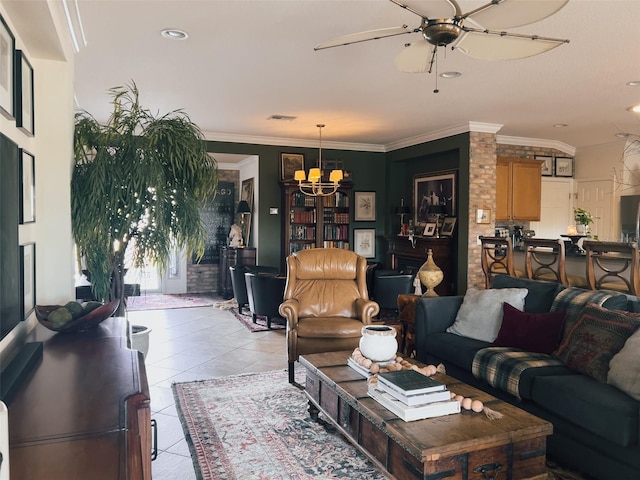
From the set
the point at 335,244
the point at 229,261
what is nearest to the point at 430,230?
the point at 335,244

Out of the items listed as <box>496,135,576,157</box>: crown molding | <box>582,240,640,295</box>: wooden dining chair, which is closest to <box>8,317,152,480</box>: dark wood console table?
<box>582,240,640,295</box>: wooden dining chair

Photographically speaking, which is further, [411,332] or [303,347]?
[411,332]

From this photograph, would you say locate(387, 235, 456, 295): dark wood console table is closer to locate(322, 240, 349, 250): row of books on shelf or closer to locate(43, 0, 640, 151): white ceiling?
locate(322, 240, 349, 250): row of books on shelf

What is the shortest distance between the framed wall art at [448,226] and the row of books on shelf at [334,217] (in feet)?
5.84

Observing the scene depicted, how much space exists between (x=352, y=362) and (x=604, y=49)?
10.4ft

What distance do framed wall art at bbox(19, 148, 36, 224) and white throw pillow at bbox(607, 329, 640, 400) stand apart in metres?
2.93

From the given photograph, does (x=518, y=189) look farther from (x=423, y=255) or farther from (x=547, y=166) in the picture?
(x=423, y=255)

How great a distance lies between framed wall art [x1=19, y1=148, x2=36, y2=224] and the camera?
2.16 metres

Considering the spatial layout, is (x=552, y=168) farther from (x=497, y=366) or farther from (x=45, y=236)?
(x=45, y=236)

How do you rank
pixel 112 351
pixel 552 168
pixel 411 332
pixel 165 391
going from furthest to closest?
pixel 552 168, pixel 411 332, pixel 165 391, pixel 112 351

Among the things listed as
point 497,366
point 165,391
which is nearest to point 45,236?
point 165,391

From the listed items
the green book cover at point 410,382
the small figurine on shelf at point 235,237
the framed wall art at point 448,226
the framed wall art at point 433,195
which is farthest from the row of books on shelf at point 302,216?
the green book cover at point 410,382

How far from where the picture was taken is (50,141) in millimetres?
2727

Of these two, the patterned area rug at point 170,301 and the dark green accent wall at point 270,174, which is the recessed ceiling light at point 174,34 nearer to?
the dark green accent wall at point 270,174
